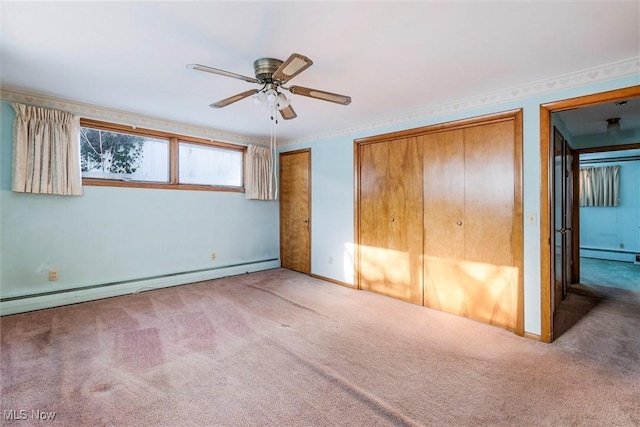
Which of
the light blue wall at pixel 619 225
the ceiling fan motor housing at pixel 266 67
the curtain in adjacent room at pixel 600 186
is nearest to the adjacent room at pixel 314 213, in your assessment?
the ceiling fan motor housing at pixel 266 67

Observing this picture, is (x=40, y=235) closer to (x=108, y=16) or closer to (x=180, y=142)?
(x=180, y=142)

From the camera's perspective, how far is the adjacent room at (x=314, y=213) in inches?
69.9

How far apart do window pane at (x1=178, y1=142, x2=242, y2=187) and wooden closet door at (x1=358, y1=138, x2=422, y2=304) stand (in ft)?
7.09

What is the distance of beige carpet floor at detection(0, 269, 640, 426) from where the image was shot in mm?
1689

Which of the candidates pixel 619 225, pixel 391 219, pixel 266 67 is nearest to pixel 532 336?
pixel 391 219

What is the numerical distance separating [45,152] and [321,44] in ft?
10.4

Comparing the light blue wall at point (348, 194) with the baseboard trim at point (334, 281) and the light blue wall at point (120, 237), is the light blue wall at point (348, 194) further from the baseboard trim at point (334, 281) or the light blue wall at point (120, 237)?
the light blue wall at point (120, 237)

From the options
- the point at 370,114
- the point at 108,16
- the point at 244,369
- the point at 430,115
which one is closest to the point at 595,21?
the point at 430,115

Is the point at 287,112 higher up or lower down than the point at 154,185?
higher up

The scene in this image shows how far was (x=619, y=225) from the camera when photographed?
6.39 meters

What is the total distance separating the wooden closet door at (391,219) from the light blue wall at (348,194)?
0.22m

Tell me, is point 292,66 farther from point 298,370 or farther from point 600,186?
point 600,186

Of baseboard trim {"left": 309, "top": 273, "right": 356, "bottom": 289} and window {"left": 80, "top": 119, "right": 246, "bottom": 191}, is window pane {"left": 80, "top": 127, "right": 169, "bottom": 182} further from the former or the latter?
baseboard trim {"left": 309, "top": 273, "right": 356, "bottom": 289}

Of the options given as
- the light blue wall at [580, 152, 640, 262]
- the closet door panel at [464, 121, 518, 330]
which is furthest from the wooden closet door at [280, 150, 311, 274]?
the light blue wall at [580, 152, 640, 262]
